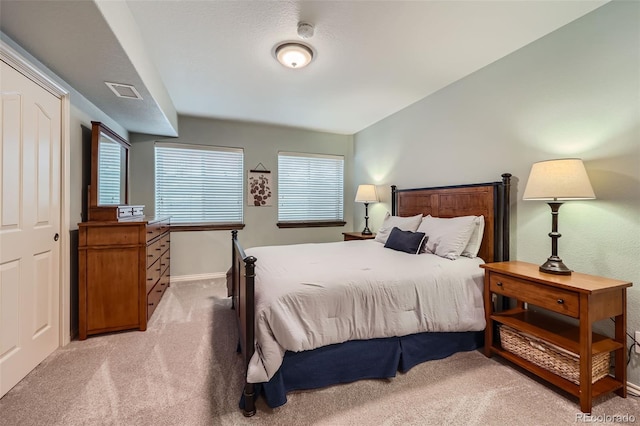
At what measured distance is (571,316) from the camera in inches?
64.4

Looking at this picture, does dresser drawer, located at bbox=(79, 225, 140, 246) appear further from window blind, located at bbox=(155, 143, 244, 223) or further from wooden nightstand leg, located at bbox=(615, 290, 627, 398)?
wooden nightstand leg, located at bbox=(615, 290, 627, 398)

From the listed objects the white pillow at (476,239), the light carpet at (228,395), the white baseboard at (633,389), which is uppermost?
the white pillow at (476,239)

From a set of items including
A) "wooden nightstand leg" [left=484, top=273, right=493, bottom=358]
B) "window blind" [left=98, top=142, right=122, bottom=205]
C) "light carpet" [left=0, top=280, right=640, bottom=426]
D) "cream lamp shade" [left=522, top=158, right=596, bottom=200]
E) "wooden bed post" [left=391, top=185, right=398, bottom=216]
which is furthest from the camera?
"wooden bed post" [left=391, top=185, right=398, bottom=216]

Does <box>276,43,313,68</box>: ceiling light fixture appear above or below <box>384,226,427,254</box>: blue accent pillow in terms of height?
Result: above

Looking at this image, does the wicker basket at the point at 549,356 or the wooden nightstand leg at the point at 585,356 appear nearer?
the wooden nightstand leg at the point at 585,356

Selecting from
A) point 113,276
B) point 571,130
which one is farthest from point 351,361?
point 571,130

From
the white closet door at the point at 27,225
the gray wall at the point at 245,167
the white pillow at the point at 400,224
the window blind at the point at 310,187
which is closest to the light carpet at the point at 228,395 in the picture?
the white closet door at the point at 27,225

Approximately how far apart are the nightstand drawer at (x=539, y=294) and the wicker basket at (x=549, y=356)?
0.28 metres

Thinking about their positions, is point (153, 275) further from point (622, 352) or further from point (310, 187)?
point (622, 352)

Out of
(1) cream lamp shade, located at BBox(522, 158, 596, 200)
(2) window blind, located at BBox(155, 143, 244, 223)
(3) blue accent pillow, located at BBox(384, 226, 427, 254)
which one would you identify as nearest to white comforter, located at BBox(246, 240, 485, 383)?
(3) blue accent pillow, located at BBox(384, 226, 427, 254)

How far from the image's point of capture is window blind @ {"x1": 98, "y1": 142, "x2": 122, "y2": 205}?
277cm

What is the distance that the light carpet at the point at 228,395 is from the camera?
61.2 inches

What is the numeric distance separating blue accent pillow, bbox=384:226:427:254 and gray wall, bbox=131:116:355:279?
227cm

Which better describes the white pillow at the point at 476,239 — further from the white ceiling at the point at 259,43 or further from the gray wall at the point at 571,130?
the white ceiling at the point at 259,43
